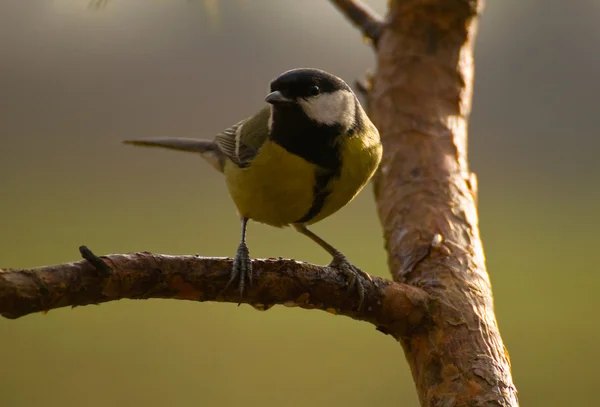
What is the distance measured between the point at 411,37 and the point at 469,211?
1.60ft

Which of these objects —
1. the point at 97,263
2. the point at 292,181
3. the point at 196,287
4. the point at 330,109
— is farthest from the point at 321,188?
the point at 97,263

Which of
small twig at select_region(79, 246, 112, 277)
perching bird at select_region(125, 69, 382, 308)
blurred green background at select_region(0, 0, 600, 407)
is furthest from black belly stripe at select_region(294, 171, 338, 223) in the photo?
blurred green background at select_region(0, 0, 600, 407)

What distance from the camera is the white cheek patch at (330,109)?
1.19m

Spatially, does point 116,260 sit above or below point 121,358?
above

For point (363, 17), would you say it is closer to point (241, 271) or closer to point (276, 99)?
point (276, 99)

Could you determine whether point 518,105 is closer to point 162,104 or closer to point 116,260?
point 162,104

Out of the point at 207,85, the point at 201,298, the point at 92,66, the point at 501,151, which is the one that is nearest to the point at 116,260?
the point at 201,298

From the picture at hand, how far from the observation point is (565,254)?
339cm

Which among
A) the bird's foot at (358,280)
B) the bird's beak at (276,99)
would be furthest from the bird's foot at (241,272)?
the bird's beak at (276,99)

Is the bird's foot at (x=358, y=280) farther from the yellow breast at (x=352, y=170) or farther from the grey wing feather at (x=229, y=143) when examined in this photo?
the grey wing feather at (x=229, y=143)

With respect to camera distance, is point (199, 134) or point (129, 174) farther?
point (129, 174)

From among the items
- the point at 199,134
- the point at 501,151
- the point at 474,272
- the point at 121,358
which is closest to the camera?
the point at 474,272

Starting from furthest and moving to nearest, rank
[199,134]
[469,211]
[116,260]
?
[199,134], [469,211], [116,260]

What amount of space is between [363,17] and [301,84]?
Result: 1.64 feet
